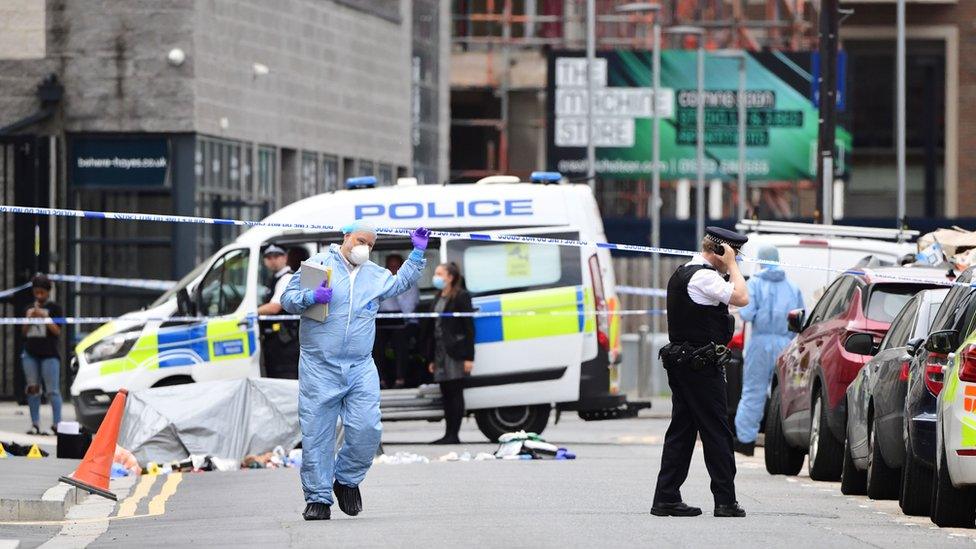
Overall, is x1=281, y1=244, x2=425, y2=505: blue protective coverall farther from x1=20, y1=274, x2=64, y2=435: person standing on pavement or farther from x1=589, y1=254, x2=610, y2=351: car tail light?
x1=20, y1=274, x2=64, y2=435: person standing on pavement

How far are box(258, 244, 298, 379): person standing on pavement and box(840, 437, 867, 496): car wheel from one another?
7.11 m

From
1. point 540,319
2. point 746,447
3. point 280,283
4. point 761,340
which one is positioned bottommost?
point 746,447

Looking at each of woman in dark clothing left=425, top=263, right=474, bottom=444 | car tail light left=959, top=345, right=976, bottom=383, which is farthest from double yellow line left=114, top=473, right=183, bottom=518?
car tail light left=959, top=345, right=976, bottom=383

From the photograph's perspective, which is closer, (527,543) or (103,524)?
(527,543)

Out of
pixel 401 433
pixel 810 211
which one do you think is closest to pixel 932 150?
pixel 810 211

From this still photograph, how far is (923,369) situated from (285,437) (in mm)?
7636

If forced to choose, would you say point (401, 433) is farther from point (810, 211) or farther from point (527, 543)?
point (810, 211)

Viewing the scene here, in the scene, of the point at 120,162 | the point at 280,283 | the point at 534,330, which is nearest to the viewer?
the point at 280,283

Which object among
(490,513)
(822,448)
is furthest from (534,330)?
(490,513)

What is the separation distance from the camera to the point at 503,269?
21719 millimetres

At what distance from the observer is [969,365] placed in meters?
12.0

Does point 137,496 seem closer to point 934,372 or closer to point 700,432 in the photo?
point 700,432

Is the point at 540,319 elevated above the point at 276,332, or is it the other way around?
the point at 540,319

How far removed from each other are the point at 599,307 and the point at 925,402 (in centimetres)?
875
